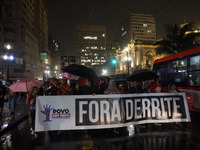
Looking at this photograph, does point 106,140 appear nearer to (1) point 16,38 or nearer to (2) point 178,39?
(2) point 178,39

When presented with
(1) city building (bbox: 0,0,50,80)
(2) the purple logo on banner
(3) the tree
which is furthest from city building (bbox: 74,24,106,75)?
(2) the purple logo on banner

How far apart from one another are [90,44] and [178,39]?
13827cm

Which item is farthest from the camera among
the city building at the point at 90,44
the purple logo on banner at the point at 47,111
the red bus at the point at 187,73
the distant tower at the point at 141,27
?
the city building at the point at 90,44

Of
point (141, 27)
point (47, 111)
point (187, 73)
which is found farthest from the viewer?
point (141, 27)

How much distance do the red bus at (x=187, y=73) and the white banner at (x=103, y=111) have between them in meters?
2.67

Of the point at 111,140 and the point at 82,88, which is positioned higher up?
the point at 82,88

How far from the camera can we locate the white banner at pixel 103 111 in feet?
17.1

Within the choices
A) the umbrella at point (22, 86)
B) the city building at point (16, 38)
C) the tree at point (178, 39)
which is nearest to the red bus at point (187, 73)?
the umbrella at point (22, 86)

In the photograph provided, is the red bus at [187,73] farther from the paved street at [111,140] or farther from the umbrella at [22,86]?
the umbrella at [22,86]

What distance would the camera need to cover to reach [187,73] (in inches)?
349

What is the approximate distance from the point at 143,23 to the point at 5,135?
485 feet

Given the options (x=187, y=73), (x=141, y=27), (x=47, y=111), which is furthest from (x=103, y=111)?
(x=141, y=27)

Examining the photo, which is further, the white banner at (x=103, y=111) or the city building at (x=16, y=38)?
the city building at (x=16, y=38)

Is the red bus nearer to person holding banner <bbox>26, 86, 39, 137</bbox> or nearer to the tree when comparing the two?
person holding banner <bbox>26, 86, 39, 137</bbox>
